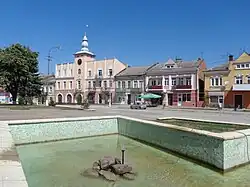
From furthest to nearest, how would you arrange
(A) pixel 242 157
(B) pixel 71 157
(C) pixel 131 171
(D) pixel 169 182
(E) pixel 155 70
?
(E) pixel 155 70, (B) pixel 71 157, (A) pixel 242 157, (C) pixel 131 171, (D) pixel 169 182

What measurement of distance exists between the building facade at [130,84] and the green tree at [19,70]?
2317 cm

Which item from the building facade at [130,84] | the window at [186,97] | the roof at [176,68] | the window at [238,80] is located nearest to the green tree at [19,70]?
the building facade at [130,84]

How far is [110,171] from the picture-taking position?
8.23 m

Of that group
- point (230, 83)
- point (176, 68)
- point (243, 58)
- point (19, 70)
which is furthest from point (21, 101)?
point (243, 58)

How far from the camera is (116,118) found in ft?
53.6

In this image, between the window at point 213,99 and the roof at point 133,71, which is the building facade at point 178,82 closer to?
the window at point 213,99

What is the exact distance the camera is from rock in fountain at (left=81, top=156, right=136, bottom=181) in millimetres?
7913

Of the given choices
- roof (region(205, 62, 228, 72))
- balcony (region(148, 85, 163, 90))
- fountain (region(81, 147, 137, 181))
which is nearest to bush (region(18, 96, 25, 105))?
balcony (region(148, 85, 163, 90))

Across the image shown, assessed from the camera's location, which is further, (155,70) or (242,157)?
(155,70)

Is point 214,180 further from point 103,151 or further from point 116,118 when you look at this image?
point 116,118

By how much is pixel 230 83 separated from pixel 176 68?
38.3 ft

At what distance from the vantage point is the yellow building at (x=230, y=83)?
45.0 m

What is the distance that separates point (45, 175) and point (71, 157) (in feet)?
7.93

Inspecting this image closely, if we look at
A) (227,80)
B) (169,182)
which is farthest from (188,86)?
(169,182)
